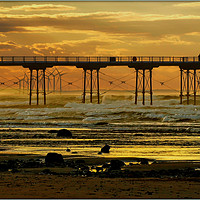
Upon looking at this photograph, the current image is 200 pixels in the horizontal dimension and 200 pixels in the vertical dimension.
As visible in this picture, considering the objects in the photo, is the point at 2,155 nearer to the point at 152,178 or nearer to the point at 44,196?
the point at 152,178

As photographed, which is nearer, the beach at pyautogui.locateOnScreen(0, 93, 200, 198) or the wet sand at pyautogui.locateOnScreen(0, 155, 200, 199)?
the wet sand at pyautogui.locateOnScreen(0, 155, 200, 199)

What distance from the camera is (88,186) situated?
1574 cm

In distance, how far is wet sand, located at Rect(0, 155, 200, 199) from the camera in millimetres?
14094

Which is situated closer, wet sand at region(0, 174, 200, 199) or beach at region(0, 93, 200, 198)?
wet sand at region(0, 174, 200, 199)

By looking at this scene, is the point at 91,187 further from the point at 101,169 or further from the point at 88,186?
the point at 101,169

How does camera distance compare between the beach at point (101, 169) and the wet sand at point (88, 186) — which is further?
the beach at point (101, 169)

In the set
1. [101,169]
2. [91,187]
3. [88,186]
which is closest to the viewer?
[91,187]

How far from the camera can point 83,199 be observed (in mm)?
13156

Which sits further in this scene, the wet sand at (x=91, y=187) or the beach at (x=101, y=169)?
the beach at (x=101, y=169)

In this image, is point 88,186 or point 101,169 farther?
point 101,169

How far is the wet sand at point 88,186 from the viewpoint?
46.2ft

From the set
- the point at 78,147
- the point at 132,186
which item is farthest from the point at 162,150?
the point at 132,186

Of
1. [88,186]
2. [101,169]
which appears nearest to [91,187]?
[88,186]

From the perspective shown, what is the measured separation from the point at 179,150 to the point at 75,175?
1077 cm
